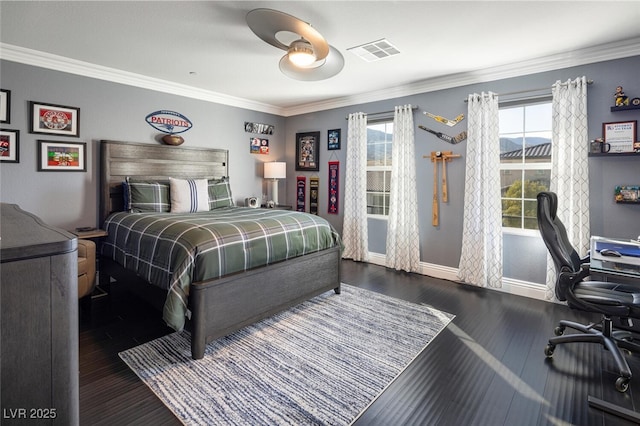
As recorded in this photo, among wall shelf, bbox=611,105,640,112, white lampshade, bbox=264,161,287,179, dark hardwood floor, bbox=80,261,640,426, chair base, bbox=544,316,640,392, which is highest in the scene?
wall shelf, bbox=611,105,640,112

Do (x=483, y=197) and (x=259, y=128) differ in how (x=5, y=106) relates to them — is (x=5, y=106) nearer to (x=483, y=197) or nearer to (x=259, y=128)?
(x=259, y=128)

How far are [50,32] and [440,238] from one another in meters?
4.55

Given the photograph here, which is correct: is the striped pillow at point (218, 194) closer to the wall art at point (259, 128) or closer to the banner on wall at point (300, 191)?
the wall art at point (259, 128)

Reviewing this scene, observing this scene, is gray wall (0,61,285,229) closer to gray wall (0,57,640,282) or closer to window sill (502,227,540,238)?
gray wall (0,57,640,282)

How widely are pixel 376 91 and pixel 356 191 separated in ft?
4.82

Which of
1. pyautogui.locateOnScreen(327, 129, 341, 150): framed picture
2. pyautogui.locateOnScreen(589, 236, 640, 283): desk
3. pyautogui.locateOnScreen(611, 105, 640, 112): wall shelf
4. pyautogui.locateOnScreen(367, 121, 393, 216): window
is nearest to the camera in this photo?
pyautogui.locateOnScreen(589, 236, 640, 283): desk

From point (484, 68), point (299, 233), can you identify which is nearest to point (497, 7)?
point (484, 68)

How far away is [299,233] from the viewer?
310 cm

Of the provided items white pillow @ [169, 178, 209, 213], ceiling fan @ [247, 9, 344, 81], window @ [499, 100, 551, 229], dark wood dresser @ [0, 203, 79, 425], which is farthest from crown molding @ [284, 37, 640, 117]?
dark wood dresser @ [0, 203, 79, 425]

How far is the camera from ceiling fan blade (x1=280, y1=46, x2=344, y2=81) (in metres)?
2.66

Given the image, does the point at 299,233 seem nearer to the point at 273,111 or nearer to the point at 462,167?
the point at 462,167

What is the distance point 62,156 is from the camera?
354 cm

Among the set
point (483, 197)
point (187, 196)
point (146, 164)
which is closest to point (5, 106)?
point (146, 164)

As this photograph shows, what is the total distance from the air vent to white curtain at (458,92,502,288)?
4.09 feet
